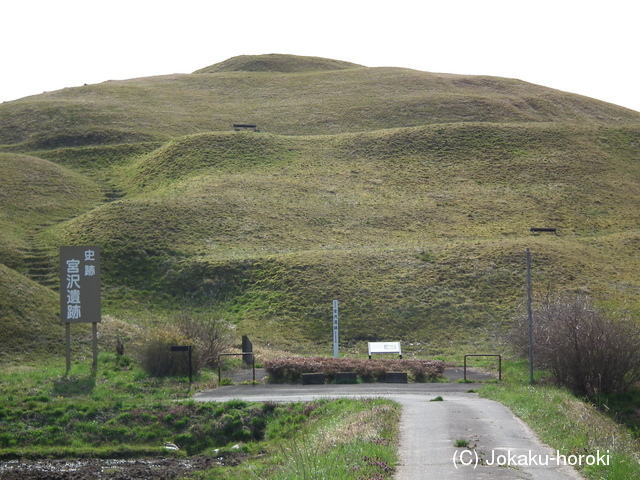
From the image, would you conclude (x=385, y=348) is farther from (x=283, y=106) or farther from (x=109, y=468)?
(x=283, y=106)

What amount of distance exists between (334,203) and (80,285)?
95.4 ft

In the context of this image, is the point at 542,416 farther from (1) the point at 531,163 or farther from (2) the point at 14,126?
(2) the point at 14,126

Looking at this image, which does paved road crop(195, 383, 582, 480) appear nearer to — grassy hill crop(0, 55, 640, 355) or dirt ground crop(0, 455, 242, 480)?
dirt ground crop(0, 455, 242, 480)

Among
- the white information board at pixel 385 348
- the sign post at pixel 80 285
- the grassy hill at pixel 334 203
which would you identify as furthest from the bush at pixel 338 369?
the grassy hill at pixel 334 203

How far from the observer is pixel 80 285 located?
25422 millimetres

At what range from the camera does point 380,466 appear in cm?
1034

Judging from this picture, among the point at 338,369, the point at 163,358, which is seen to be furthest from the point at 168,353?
the point at 338,369

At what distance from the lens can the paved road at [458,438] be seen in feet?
34.0

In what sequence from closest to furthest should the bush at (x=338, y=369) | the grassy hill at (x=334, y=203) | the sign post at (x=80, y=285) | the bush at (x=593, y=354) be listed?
the bush at (x=593, y=354) → the bush at (x=338, y=369) → the sign post at (x=80, y=285) → the grassy hill at (x=334, y=203)

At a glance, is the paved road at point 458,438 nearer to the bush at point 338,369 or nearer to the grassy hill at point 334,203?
the bush at point 338,369

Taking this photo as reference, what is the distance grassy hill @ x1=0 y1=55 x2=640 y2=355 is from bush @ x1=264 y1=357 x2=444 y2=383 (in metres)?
8.28

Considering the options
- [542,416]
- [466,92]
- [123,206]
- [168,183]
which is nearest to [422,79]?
[466,92]

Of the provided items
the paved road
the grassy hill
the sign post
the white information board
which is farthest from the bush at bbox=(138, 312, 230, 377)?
the grassy hill

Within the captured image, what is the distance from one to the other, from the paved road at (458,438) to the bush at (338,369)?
298cm
